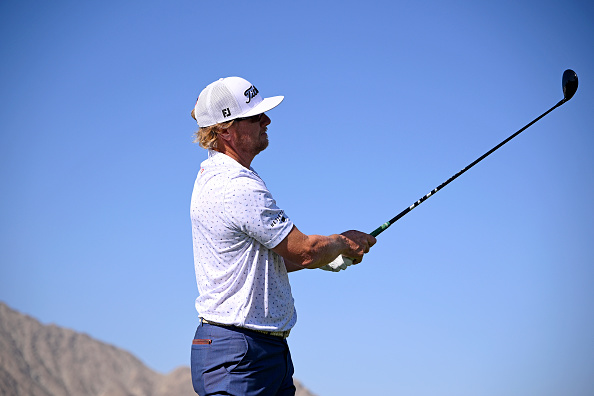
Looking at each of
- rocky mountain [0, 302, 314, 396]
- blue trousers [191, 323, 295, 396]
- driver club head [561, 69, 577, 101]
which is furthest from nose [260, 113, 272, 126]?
rocky mountain [0, 302, 314, 396]

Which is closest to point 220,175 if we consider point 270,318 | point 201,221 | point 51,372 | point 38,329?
point 201,221

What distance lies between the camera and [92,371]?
64000 mm

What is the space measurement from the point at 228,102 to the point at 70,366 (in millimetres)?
62225

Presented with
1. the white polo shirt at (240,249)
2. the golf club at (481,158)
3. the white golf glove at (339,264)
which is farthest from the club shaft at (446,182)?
the white polo shirt at (240,249)

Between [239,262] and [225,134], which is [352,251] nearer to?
[239,262]

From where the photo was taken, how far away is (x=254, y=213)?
4.20 meters

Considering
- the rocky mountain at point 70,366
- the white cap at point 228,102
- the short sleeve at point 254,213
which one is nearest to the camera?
the short sleeve at point 254,213

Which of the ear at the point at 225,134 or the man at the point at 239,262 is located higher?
the ear at the point at 225,134

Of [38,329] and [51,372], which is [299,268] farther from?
[38,329]

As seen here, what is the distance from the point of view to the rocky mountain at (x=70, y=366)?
5859cm

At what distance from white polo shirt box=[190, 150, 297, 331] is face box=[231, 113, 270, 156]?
0.18m

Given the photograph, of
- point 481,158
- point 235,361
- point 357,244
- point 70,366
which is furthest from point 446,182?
point 70,366

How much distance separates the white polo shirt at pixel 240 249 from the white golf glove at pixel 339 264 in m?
0.33

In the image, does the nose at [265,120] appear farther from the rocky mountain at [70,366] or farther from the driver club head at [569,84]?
the rocky mountain at [70,366]
